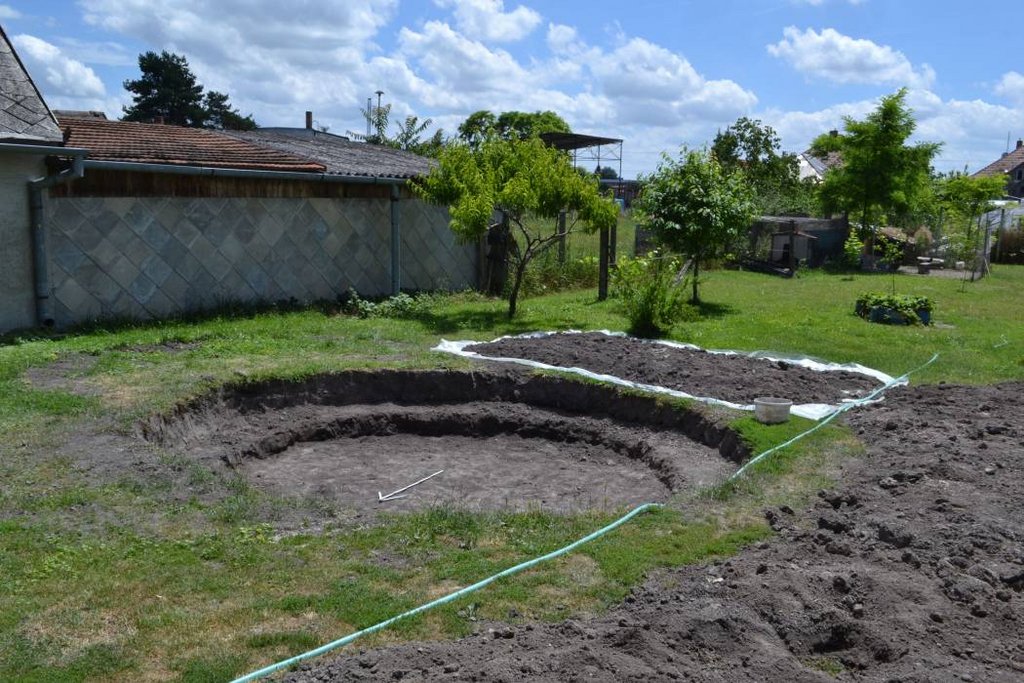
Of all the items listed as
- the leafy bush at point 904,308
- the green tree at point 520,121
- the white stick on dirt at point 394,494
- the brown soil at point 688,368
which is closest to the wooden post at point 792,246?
the leafy bush at point 904,308

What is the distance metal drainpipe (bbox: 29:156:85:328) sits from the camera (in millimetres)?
11180

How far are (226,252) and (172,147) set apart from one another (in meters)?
1.85

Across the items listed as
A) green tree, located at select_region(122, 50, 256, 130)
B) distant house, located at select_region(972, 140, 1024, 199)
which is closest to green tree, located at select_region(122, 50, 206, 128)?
green tree, located at select_region(122, 50, 256, 130)

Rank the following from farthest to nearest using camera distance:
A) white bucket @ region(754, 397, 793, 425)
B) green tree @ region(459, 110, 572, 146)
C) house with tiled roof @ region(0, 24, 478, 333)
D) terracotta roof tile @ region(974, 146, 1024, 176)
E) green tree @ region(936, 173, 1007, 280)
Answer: terracotta roof tile @ region(974, 146, 1024, 176), green tree @ region(459, 110, 572, 146), green tree @ region(936, 173, 1007, 280), house with tiled roof @ region(0, 24, 478, 333), white bucket @ region(754, 397, 793, 425)

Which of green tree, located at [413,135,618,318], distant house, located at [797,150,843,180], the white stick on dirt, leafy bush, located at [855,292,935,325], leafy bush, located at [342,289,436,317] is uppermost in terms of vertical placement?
distant house, located at [797,150,843,180]

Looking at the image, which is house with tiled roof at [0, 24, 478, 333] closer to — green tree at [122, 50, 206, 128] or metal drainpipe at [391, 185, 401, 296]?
metal drainpipe at [391, 185, 401, 296]

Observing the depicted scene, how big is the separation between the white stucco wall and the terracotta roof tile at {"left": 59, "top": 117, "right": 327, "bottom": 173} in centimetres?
95

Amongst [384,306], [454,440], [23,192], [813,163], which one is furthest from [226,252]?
[813,163]

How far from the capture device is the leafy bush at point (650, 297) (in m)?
12.8

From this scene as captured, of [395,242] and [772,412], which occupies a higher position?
[395,242]

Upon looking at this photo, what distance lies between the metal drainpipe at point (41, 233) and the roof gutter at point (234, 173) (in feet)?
1.15

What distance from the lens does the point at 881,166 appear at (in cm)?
2600

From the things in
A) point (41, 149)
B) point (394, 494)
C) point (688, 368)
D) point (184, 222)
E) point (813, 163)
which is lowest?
point (394, 494)

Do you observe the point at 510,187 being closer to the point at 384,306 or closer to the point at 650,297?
the point at 650,297
